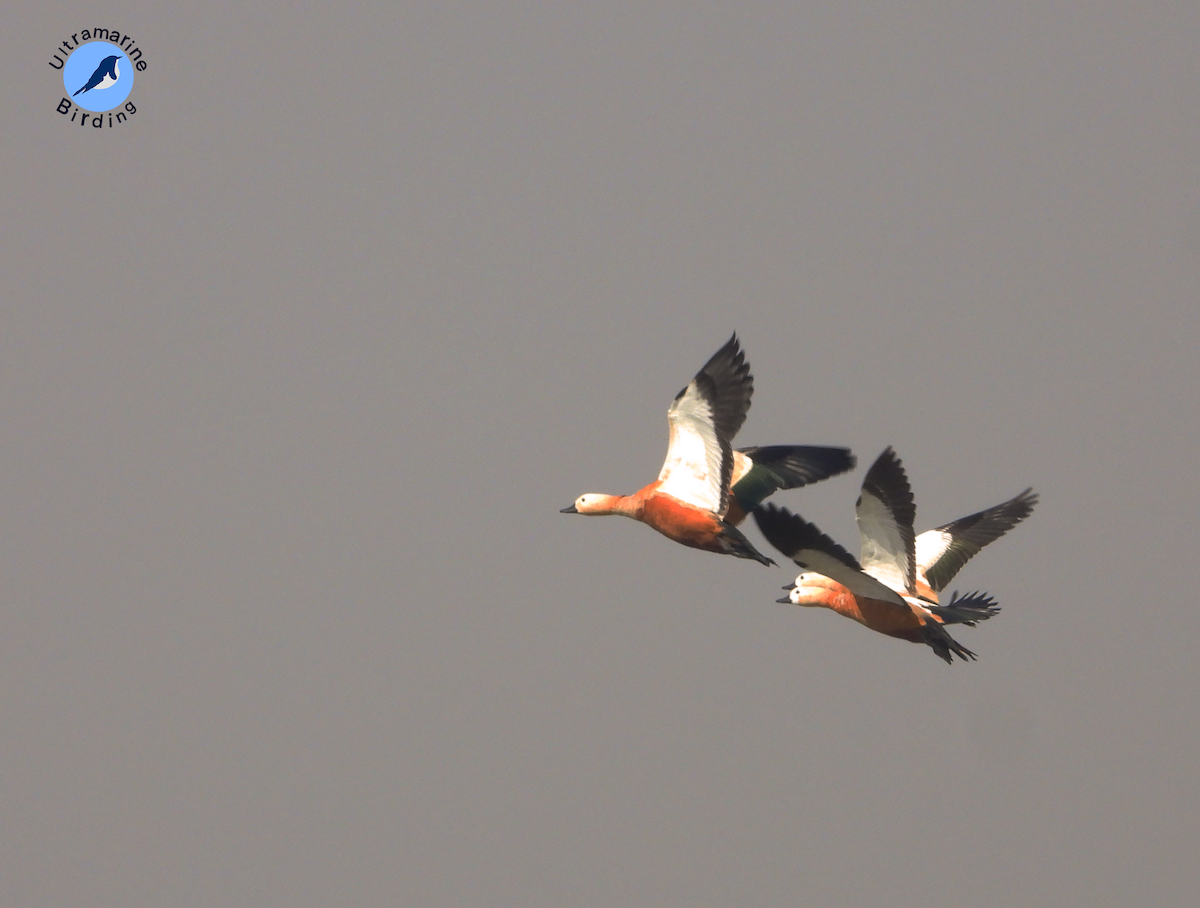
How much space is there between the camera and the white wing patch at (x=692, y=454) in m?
21.7

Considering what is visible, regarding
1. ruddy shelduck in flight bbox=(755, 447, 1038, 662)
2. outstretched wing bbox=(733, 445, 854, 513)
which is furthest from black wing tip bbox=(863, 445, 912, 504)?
outstretched wing bbox=(733, 445, 854, 513)

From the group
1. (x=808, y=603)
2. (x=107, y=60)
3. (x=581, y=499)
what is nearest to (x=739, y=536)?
(x=808, y=603)

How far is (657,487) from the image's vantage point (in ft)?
72.0

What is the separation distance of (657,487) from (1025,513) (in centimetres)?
706

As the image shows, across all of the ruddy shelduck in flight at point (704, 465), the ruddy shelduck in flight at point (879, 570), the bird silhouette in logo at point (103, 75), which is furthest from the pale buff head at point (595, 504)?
the bird silhouette in logo at point (103, 75)

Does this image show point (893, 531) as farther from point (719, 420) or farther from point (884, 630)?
point (719, 420)

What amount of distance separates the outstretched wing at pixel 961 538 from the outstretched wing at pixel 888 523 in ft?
7.97

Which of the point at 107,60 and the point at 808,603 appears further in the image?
the point at 107,60

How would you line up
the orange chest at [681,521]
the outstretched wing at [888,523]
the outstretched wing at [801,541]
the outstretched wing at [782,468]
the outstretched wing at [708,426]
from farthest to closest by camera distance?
1. the outstretched wing at [782,468]
2. the outstretched wing at [708,426]
3. the orange chest at [681,521]
4. the outstretched wing at [888,523]
5. the outstretched wing at [801,541]

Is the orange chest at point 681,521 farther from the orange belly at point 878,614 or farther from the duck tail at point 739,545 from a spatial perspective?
the orange belly at point 878,614

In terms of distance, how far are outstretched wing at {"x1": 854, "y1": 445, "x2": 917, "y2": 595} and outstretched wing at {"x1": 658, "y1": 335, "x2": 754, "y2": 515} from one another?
2174mm

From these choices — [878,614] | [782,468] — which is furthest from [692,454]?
[878,614]

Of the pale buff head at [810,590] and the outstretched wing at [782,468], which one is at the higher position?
the outstretched wing at [782,468]

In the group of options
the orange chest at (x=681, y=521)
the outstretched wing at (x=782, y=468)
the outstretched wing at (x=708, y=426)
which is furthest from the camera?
the outstretched wing at (x=782, y=468)
